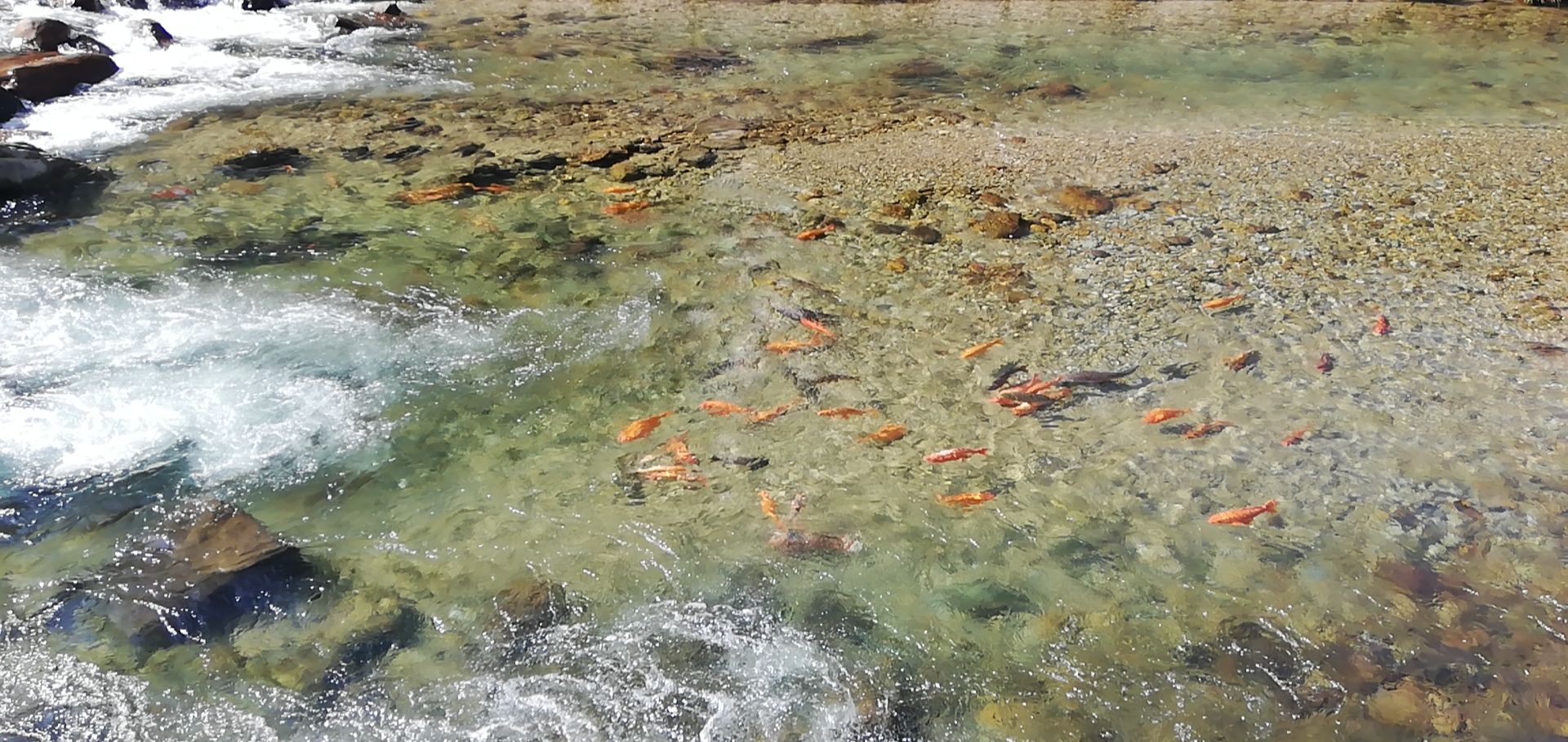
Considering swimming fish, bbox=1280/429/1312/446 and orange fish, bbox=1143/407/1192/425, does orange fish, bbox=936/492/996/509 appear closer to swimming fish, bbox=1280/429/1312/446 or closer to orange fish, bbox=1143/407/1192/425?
orange fish, bbox=1143/407/1192/425

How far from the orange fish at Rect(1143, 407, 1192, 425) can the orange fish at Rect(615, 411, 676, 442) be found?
7.88 feet

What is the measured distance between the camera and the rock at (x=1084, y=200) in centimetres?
712

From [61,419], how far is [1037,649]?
4.73 m

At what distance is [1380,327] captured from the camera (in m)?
5.44

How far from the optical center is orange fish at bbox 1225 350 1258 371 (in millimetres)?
5164

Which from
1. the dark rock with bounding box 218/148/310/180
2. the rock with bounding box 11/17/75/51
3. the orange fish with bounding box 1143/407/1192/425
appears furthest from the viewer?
the rock with bounding box 11/17/75/51

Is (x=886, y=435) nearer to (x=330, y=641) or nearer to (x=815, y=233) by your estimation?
(x=815, y=233)

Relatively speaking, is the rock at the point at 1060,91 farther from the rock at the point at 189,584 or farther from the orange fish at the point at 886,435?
the rock at the point at 189,584

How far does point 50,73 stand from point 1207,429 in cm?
1130

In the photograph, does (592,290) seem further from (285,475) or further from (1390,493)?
(1390,493)

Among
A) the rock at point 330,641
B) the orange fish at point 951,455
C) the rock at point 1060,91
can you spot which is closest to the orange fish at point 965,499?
the orange fish at point 951,455

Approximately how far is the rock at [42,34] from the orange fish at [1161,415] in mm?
12379

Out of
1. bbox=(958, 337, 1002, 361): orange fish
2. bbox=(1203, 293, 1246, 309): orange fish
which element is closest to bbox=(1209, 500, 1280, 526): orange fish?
bbox=(958, 337, 1002, 361): orange fish

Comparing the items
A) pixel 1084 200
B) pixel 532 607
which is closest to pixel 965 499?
pixel 532 607
